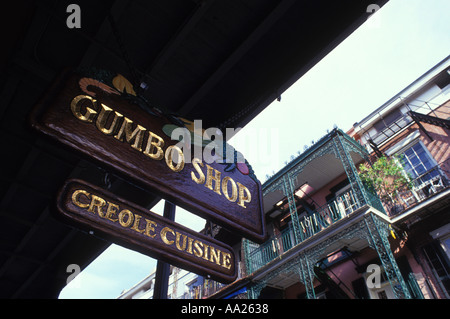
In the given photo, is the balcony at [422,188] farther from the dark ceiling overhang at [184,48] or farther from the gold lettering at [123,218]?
the gold lettering at [123,218]

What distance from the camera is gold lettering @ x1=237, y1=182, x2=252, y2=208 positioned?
249cm

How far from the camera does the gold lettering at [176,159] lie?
7.20 ft

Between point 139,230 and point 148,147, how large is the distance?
1.93 ft

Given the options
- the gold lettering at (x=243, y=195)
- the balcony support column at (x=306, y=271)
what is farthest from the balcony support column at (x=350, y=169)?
the gold lettering at (x=243, y=195)


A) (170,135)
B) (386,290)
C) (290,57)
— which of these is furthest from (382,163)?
(170,135)

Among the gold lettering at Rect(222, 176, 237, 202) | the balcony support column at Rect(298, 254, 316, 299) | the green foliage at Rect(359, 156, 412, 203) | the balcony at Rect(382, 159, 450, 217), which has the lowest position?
the gold lettering at Rect(222, 176, 237, 202)

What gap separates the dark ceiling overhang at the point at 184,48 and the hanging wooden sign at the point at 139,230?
383 millimetres

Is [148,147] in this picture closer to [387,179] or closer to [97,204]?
[97,204]

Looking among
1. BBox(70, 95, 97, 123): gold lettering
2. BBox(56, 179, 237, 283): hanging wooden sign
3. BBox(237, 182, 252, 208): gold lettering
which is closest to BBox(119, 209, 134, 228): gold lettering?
BBox(56, 179, 237, 283): hanging wooden sign

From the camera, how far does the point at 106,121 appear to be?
6.67ft

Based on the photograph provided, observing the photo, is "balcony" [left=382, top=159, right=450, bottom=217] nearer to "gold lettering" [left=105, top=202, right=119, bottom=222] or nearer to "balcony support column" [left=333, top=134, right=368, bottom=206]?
"balcony support column" [left=333, top=134, right=368, bottom=206]

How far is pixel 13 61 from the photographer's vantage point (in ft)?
10.4

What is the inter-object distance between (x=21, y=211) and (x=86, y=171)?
1.73 m
